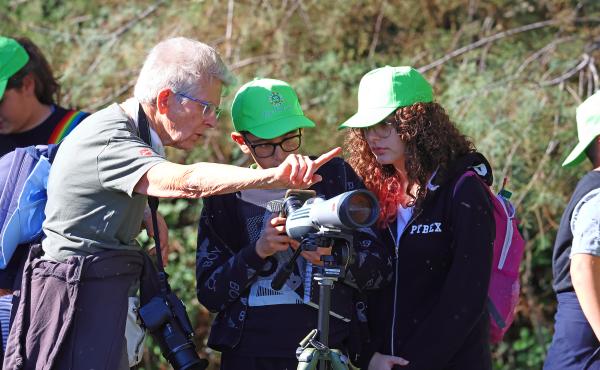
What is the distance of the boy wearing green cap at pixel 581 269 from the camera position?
9.43ft

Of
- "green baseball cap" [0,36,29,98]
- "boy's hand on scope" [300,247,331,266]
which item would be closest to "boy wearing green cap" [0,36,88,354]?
"green baseball cap" [0,36,29,98]

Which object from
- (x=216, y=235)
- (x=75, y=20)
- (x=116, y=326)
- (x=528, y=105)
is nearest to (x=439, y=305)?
(x=216, y=235)

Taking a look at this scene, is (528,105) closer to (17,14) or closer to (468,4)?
(468,4)

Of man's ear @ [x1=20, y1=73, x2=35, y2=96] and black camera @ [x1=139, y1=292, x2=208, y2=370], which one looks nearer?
black camera @ [x1=139, y1=292, x2=208, y2=370]

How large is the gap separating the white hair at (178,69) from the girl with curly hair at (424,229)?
522 mm

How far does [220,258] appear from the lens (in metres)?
3.11

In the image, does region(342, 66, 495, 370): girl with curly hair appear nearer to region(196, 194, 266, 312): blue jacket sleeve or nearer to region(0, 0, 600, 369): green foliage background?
region(196, 194, 266, 312): blue jacket sleeve

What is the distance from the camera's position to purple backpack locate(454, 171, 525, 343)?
3076mm

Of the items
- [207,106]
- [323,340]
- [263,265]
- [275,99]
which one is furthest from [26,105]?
[323,340]

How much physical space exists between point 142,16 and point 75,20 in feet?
1.77

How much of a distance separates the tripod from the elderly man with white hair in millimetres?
494

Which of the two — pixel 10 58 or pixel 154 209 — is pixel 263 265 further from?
pixel 10 58

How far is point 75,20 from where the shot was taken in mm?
6145

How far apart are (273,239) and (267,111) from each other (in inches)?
20.2
